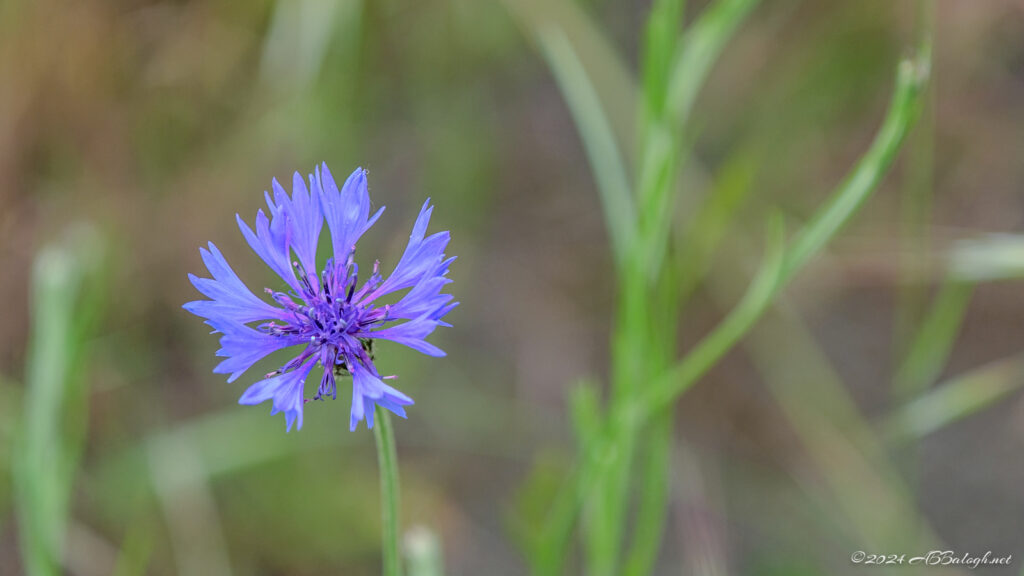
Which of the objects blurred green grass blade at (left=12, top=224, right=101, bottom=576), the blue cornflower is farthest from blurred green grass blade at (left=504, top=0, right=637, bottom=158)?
→ the blue cornflower

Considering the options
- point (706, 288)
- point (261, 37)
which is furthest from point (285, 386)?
point (261, 37)

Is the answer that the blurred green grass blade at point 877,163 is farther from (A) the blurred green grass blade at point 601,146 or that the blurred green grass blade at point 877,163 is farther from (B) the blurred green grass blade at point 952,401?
(B) the blurred green grass blade at point 952,401

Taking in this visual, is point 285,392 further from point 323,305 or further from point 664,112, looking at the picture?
point 664,112

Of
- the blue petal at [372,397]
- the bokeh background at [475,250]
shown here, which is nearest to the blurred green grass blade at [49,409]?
the bokeh background at [475,250]

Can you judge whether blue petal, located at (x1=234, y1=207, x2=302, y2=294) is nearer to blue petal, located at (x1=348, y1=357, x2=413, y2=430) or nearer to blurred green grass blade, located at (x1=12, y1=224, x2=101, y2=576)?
blue petal, located at (x1=348, y1=357, x2=413, y2=430)

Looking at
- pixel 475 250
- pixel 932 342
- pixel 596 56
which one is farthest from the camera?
pixel 475 250

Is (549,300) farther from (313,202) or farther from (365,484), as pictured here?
(313,202)

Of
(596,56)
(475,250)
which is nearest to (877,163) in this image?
(596,56)
